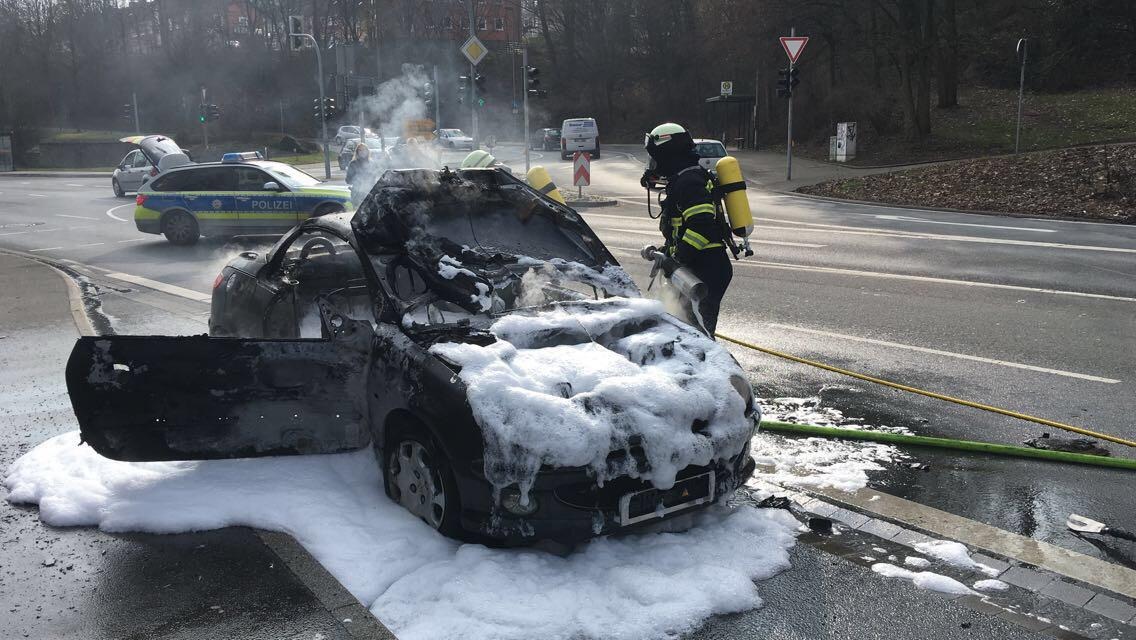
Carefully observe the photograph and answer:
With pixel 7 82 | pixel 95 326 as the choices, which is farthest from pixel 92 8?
pixel 95 326

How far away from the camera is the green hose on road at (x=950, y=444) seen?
5.27 m

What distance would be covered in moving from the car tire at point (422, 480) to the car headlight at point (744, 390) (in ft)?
4.82

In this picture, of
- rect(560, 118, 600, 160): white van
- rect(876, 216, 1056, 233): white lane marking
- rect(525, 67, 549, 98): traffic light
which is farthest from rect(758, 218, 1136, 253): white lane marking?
rect(560, 118, 600, 160): white van

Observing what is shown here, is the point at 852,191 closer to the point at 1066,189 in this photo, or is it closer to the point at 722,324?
the point at 1066,189

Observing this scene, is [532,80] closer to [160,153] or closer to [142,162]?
[160,153]

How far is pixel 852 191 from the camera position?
79.2 ft

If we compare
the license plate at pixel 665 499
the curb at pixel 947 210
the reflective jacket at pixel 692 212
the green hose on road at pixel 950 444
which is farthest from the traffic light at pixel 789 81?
the license plate at pixel 665 499

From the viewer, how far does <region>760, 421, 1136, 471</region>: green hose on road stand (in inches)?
208

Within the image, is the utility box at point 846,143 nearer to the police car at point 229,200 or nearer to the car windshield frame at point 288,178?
the police car at point 229,200

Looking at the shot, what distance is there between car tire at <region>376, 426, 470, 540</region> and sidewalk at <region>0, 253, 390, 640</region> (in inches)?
22.0

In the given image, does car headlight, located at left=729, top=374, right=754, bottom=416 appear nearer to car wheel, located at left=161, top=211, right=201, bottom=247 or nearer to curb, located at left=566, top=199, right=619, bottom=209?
car wheel, located at left=161, top=211, right=201, bottom=247

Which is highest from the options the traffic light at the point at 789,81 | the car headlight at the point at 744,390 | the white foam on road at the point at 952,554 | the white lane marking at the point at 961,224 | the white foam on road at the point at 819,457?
the traffic light at the point at 789,81

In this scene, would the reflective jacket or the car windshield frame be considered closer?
the reflective jacket

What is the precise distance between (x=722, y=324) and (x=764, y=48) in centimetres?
3917
